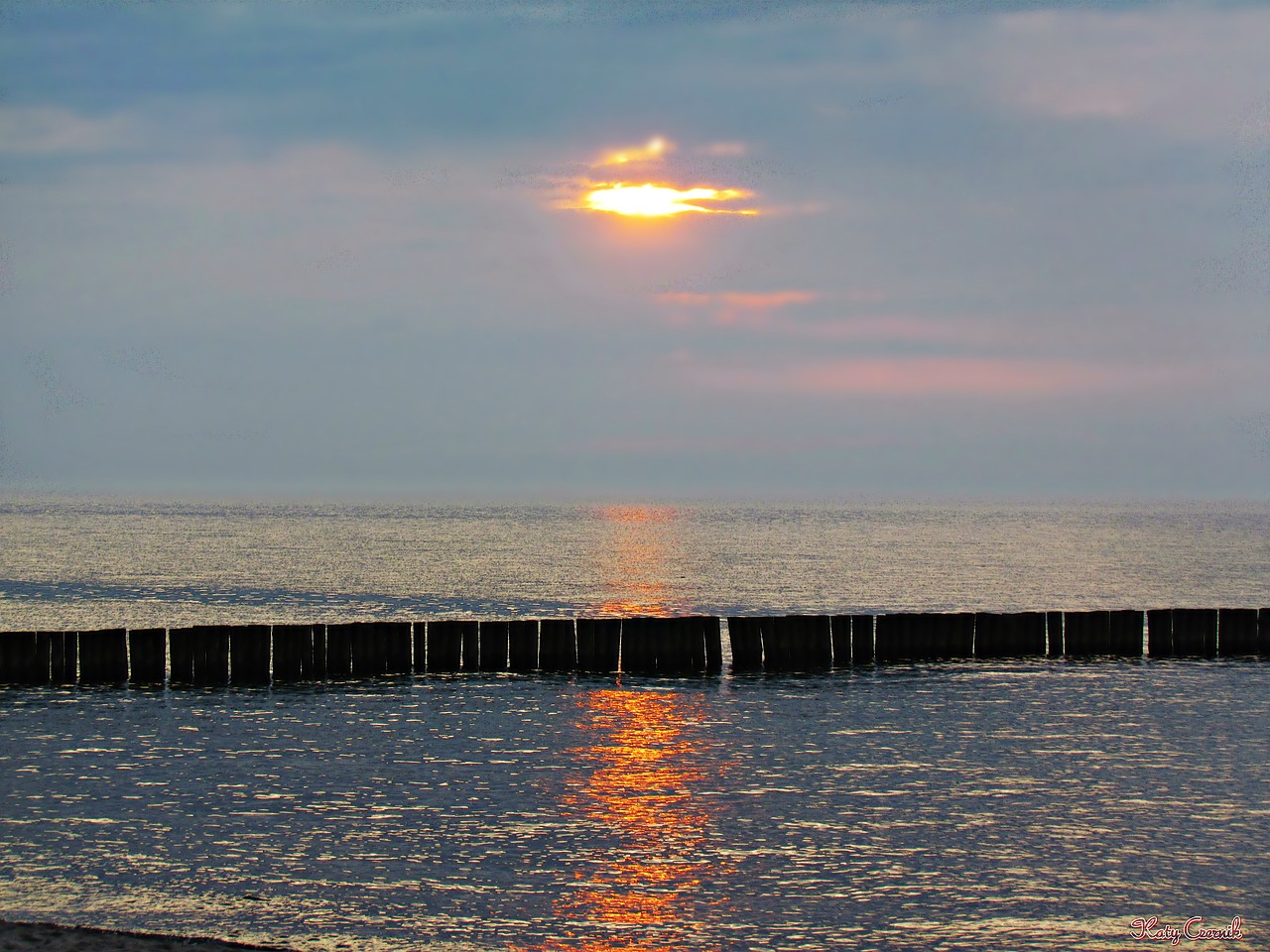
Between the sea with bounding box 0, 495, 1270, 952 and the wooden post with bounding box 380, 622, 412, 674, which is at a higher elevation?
the wooden post with bounding box 380, 622, 412, 674

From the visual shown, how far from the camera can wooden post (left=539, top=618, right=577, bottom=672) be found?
101 feet

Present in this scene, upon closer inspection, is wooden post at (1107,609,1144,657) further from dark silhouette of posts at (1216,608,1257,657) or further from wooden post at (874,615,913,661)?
wooden post at (874,615,913,661)

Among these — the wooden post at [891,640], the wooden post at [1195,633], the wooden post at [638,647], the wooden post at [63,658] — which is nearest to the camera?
the wooden post at [63,658]

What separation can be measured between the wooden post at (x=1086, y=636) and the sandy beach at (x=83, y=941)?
27198mm

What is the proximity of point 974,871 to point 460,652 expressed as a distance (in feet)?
58.2

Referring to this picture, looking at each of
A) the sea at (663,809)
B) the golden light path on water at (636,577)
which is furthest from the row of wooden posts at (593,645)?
the golden light path on water at (636,577)

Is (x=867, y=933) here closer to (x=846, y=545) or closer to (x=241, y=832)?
(x=241, y=832)

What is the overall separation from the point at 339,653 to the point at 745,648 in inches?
365

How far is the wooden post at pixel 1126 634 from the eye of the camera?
113ft

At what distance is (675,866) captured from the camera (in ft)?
47.9

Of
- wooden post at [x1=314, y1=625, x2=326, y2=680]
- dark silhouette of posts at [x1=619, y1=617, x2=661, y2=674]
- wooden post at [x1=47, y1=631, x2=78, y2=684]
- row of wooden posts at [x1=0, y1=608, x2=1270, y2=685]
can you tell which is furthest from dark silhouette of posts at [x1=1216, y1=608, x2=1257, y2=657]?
wooden post at [x1=47, y1=631, x2=78, y2=684]

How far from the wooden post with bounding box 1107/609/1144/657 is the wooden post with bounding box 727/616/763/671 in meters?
9.75

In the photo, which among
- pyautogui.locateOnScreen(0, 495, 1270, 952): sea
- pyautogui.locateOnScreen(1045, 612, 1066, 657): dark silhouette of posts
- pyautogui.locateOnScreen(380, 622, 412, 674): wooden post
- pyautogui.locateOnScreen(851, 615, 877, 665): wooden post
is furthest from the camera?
pyautogui.locateOnScreen(1045, 612, 1066, 657): dark silhouette of posts

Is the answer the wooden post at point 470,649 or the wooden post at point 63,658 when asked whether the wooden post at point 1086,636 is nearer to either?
the wooden post at point 470,649
